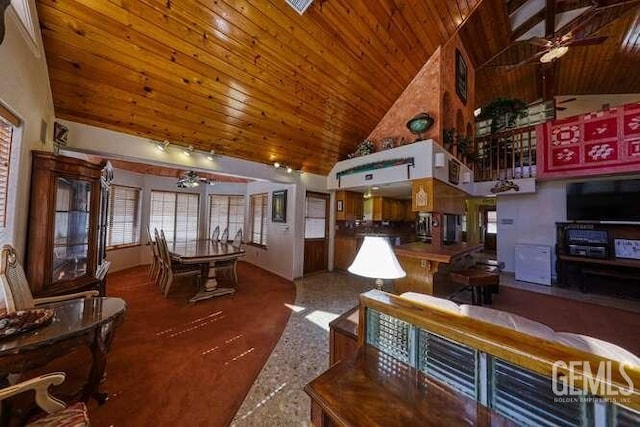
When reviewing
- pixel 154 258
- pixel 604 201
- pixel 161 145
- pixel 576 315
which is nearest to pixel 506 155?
pixel 604 201

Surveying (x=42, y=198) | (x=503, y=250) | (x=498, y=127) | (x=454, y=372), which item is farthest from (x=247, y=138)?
(x=503, y=250)

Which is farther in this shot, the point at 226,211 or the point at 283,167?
the point at 226,211

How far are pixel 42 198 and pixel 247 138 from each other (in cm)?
239

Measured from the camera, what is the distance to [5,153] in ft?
5.33

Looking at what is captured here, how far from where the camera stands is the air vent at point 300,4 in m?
2.30

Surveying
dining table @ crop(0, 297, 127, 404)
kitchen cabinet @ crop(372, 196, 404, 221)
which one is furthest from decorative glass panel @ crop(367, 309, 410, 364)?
kitchen cabinet @ crop(372, 196, 404, 221)

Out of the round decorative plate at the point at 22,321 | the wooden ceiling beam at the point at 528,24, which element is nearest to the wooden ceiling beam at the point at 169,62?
the round decorative plate at the point at 22,321

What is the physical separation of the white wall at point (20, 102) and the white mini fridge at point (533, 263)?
7.55m

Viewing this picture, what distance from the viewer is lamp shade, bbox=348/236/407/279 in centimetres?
154

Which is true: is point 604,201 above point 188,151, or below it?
below

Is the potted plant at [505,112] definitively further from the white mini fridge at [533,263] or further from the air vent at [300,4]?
the air vent at [300,4]

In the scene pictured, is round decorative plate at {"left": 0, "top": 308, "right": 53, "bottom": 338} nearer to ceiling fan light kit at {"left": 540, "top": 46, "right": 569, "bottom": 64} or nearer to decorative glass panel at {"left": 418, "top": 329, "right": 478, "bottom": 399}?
decorative glass panel at {"left": 418, "top": 329, "right": 478, "bottom": 399}

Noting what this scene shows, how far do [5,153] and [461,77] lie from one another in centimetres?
656

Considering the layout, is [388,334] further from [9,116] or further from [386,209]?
[386,209]
